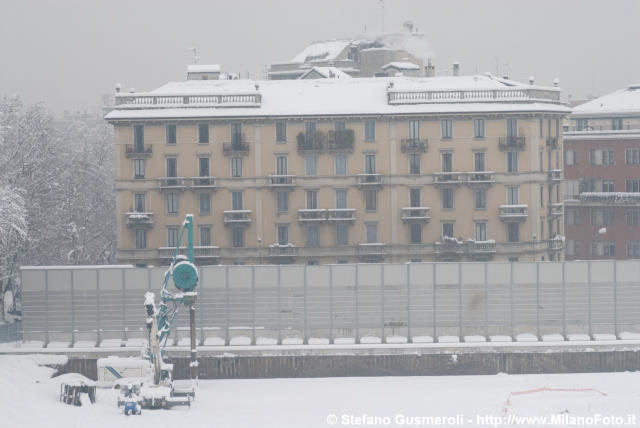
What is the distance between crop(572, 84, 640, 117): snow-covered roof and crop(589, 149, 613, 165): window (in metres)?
3.39

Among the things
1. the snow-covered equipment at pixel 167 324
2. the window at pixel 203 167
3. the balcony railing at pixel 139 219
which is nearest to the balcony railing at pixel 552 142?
the window at pixel 203 167

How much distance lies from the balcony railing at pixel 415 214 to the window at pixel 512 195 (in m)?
4.72

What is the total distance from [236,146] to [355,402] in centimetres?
2816

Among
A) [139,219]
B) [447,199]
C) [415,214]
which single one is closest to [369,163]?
[415,214]

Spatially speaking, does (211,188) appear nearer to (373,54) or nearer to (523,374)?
(523,374)

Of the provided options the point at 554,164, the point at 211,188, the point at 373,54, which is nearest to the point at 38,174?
the point at 211,188

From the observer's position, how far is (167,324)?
157 ft

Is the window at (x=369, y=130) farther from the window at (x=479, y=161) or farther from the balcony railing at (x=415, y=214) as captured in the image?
the window at (x=479, y=161)

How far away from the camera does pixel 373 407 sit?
42844mm

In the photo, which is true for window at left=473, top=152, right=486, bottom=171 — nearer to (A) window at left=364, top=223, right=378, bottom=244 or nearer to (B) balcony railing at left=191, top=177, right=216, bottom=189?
(A) window at left=364, top=223, right=378, bottom=244

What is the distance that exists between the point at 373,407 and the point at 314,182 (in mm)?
27914

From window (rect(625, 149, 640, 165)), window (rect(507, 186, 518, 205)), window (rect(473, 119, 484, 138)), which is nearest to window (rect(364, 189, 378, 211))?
window (rect(473, 119, 484, 138))

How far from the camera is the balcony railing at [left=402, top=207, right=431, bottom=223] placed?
68500 mm

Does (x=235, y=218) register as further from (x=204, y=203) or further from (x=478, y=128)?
(x=478, y=128)
